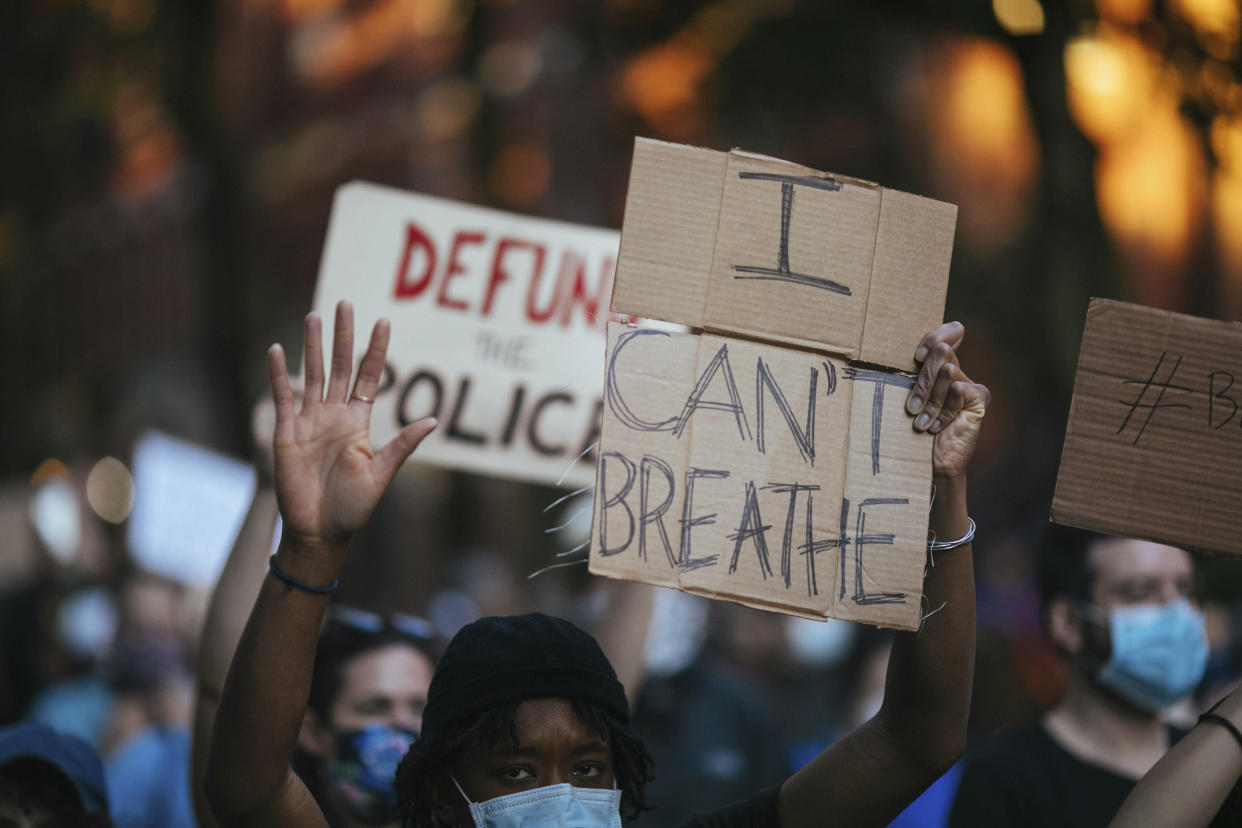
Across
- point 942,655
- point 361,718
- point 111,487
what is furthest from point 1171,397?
point 111,487

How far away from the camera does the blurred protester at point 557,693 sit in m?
2.24

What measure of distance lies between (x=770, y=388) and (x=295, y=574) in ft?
3.08

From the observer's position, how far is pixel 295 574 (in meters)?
2.11

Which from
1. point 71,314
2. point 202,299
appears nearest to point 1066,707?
point 202,299

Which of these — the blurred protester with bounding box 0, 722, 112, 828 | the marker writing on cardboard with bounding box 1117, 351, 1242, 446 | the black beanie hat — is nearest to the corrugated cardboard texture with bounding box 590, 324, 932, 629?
the black beanie hat

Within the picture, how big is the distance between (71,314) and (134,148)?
147 inches

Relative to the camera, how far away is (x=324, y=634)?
329 centimetres

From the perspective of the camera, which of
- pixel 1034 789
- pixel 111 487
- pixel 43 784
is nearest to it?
pixel 43 784

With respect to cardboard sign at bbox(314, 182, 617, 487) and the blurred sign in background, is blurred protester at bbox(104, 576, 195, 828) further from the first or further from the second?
the blurred sign in background

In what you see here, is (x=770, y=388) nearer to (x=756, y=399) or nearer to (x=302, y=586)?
(x=756, y=399)

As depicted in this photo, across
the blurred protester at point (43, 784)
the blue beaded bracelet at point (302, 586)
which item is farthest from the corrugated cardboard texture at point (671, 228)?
the blurred protester at point (43, 784)

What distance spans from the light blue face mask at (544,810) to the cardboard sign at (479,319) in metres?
1.20

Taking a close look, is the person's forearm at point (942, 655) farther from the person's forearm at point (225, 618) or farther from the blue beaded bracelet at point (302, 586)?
the person's forearm at point (225, 618)

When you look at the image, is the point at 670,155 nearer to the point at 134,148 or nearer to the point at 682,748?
the point at 682,748
